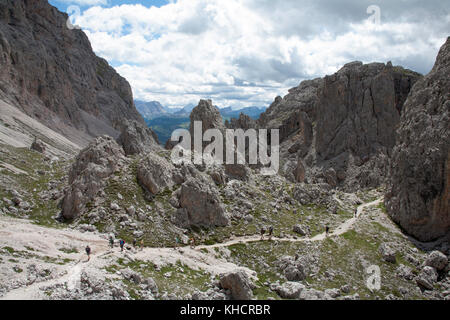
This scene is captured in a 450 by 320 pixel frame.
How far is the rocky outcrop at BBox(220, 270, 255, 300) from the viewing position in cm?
3619

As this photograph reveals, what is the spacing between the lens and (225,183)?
66.4 m

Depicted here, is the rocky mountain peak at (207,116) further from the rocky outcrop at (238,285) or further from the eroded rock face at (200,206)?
the rocky outcrop at (238,285)

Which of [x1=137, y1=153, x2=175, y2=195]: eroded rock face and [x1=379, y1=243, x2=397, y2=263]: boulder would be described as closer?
[x1=379, y1=243, x2=397, y2=263]: boulder

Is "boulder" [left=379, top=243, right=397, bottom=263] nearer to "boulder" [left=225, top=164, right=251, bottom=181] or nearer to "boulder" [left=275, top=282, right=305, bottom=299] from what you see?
"boulder" [left=275, top=282, right=305, bottom=299]

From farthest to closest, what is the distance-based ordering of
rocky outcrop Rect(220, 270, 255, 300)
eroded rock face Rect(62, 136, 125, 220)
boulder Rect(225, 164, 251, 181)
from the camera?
boulder Rect(225, 164, 251, 181), eroded rock face Rect(62, 136, 125, 220), rocky outcrop Rect(220, 270, 255, 300)

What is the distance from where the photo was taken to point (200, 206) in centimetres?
5550

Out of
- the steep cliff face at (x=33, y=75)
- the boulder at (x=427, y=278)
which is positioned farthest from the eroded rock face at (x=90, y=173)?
the steep cliff face at (x=33, y=75)

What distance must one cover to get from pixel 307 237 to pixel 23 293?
44565mm

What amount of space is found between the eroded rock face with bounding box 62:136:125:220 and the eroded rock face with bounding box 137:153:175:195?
460 centimetres

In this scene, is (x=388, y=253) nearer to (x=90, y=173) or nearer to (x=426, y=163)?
(x=426, y=163)

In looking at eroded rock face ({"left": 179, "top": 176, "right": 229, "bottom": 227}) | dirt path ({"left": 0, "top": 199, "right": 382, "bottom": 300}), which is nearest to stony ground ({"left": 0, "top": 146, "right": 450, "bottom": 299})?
dirt path ({"left": 0, "top": 199, "right": 382, "bottom": 300})

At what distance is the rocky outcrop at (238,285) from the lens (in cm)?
3619

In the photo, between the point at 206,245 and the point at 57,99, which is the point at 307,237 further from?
the point at 57,99
